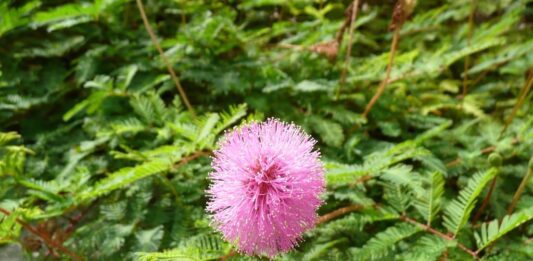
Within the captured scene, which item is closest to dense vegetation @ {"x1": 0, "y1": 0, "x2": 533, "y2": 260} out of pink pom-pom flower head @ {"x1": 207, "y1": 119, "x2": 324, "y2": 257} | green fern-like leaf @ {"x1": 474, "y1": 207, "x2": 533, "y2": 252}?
green fern-like leaf @ {"x1": 474, "y1": 207, "x2": 533, "y2": 252}

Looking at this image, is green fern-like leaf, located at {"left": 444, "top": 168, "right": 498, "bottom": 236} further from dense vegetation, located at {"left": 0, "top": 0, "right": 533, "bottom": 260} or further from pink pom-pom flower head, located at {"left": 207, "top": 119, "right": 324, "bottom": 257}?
pink pom-pom flower head, located at {"left": 207, "top": 119, "right": 324, "bottom": 257}

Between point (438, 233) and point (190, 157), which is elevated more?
point (190, 157)

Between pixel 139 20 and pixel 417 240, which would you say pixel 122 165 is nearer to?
pixel 139 20

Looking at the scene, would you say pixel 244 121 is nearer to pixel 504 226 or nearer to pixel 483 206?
pixel 504 226

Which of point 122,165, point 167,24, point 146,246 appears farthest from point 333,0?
point 146,246

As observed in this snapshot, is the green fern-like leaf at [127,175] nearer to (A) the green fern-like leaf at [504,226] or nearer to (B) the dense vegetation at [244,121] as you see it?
(B) the dense vegetation at [244,121]

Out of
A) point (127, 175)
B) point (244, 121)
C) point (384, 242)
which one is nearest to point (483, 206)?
point (384, 242)
